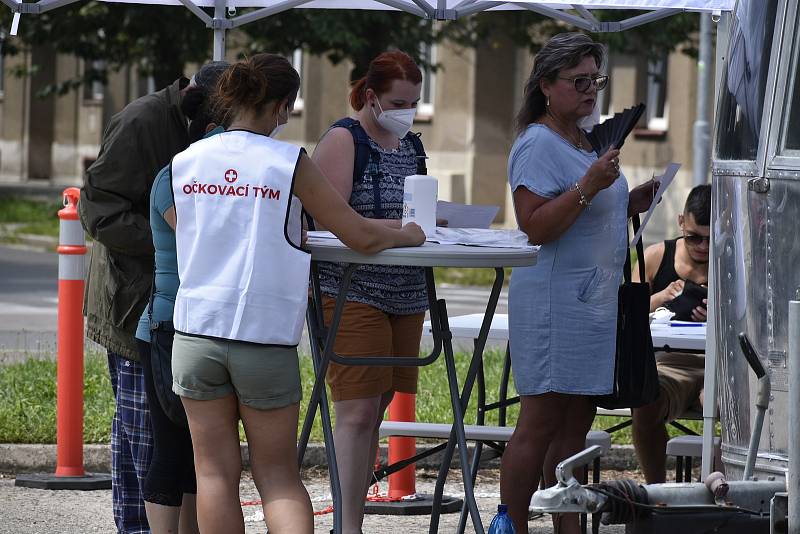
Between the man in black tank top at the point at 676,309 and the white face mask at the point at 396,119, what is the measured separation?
1611mm

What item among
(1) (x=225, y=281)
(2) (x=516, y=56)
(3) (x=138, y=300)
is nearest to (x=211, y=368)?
(1) (x=225, y=281)

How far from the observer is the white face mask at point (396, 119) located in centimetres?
536

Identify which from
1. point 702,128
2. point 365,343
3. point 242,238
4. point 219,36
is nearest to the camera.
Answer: point 242,238

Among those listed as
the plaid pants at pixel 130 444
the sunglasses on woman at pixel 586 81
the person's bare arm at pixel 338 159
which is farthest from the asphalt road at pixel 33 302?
the sunglasses on woman at pixel 586 81

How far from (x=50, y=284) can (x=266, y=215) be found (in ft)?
46.3

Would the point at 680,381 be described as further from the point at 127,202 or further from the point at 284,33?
the point at 284,33

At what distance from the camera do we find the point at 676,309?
673cm

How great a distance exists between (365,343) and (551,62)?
113cm

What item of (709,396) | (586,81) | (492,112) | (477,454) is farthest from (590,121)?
(492,112)

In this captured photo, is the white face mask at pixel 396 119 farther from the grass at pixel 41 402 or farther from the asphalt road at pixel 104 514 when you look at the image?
the grass at pixel 41 402

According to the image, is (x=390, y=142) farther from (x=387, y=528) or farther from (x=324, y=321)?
(x=387, y=528)

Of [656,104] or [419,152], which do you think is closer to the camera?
[419,152]

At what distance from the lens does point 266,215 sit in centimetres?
427

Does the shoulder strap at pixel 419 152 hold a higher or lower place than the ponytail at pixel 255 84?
lower
